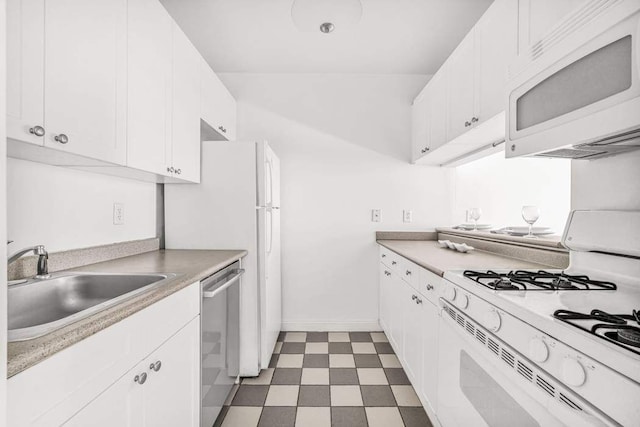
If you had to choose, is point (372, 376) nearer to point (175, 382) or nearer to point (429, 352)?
point (429, 352)

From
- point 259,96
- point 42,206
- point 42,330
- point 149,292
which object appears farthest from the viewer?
point 259,96

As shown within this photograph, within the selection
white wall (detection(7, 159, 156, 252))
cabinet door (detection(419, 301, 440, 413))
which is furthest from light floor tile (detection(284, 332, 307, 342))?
white wall (detection(7, 159, 156, 252))

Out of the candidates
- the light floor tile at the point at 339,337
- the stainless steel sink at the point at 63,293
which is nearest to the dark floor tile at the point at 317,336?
the light floor tile at the point at 339,337

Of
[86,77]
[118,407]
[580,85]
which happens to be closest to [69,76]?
[86,77]

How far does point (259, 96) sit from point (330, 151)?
33.9 inches

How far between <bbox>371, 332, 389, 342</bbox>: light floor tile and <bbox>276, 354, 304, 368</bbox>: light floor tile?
73 centimetres

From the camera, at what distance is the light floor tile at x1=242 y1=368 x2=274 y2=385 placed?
222 centimetres

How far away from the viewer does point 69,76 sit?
1123 millimetres

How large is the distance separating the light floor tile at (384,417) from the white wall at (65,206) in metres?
1.74

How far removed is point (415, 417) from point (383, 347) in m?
0.96

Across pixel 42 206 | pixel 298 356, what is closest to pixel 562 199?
pixel 298 356

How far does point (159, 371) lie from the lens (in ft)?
3.62

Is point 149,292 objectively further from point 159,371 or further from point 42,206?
point 42,206

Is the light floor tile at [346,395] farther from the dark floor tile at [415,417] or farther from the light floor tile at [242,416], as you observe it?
the light floor tile at [242,416]
